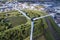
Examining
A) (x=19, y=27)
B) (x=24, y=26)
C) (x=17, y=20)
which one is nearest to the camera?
(x=19, y=27)

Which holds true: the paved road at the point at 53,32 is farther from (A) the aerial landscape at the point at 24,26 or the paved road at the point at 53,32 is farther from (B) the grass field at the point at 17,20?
(B) the grass field at the point at 17,20

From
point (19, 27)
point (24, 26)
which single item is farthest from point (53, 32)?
point (19, 27)

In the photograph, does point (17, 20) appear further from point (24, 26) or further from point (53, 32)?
point (53, 32)

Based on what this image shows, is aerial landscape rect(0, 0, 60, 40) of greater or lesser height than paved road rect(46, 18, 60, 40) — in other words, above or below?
above

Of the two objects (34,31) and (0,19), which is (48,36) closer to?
(34,31)

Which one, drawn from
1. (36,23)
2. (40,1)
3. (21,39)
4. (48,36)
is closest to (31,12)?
(36,23)

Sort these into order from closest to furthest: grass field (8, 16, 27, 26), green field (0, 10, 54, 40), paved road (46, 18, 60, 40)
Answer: green field (0, 10, 54, 40) → grass field (8, 16, 27, 26) → paved road (46, 18, 60, 40)

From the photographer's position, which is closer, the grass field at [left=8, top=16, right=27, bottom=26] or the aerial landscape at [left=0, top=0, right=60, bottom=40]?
the aerial landscape at [left=0, top=0, right=60, bottom=40]

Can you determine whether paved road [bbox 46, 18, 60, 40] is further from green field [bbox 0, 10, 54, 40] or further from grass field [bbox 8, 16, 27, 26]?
grass field [bbox 8, 16, 27, 26]

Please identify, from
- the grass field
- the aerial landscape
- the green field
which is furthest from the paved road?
the grass field

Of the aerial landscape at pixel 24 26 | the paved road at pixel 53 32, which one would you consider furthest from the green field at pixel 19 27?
the paved road at pixel 53 32

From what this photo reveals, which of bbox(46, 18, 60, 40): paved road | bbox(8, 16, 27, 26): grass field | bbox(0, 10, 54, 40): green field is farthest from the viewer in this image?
bbox(46, 18, 60, 40): paved road
